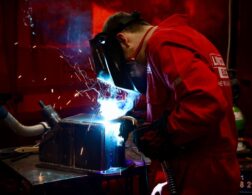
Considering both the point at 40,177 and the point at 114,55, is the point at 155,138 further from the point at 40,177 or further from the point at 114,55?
the point at 40,177

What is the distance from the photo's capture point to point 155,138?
6.49 feet

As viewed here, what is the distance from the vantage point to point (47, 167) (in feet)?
8.59

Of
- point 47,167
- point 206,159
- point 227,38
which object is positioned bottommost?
point 47,167

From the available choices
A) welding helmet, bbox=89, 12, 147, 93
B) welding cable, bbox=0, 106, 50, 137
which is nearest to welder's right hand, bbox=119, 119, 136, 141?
welding helmet, bbox=89, 12, 147, 93

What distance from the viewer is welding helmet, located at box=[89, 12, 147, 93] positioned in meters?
2.19

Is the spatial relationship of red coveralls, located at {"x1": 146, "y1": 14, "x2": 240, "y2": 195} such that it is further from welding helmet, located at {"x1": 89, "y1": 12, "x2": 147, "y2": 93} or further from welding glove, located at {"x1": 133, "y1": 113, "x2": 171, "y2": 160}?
welding helmet, located at {"x1": 89, "y1": 12, "x2": 147, "y2": 93}

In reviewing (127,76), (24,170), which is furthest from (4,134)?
(127,76)

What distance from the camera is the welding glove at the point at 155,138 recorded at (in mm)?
1935

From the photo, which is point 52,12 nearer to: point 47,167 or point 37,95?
point 37,95

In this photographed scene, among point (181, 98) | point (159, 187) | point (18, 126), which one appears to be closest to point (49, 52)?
point (18, 126)

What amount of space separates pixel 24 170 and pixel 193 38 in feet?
4.34

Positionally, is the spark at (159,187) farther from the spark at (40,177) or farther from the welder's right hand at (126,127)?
the spark at (40,177)

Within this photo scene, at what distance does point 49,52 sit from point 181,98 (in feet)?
6.37

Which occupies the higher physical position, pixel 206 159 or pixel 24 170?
pixel 206 159
